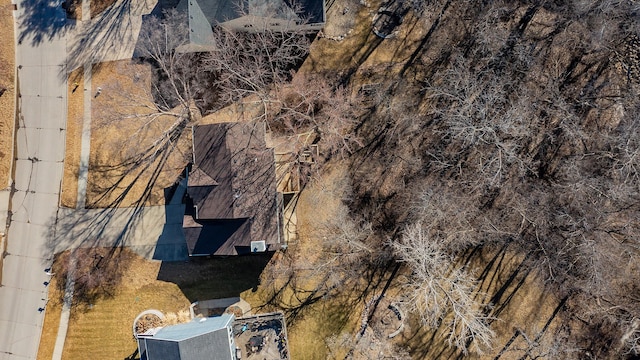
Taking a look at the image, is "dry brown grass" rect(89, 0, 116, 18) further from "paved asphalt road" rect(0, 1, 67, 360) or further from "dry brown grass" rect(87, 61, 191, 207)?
"dry brown grass" rect(87, 61, 191, 207)

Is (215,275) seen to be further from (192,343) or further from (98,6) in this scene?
(98,6)

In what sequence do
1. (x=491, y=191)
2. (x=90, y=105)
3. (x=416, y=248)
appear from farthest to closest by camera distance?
(x=90, y=105)
(x=491, y=191)
(x=416, y=248)

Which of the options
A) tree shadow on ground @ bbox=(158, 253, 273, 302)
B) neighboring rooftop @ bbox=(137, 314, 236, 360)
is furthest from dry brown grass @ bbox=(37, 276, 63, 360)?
neighboring rooftop @ bbox=(137, 314, 236, 360)

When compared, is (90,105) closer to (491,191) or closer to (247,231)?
(247,231)

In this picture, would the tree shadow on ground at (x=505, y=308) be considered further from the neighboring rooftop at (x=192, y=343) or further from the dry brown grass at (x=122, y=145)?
the dry brown grass at (x=122, y=145)

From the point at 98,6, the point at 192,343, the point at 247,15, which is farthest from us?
the point at 98,6

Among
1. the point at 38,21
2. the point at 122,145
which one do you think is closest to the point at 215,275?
the point at 122,145

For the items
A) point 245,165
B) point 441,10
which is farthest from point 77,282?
point 441,10
